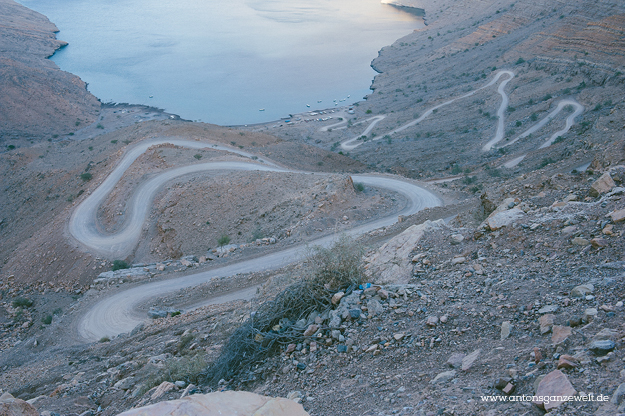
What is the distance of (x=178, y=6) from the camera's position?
123m

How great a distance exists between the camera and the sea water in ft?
212

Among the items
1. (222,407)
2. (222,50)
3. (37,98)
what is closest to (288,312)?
(222,407)

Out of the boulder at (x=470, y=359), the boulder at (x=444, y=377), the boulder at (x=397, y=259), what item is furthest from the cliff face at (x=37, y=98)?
the boulder at (x=470, y=359)

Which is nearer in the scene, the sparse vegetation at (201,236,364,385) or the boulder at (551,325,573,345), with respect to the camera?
the boulder at (551,325,573,345)

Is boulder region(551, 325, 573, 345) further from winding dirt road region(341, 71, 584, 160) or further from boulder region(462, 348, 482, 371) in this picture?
winding dirt road region(341, 71, 584, 160)

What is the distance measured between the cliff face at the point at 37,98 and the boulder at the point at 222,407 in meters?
57.7

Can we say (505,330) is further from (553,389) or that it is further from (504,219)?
(504,219)

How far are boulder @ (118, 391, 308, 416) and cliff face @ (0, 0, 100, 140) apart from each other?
57691 millimetres

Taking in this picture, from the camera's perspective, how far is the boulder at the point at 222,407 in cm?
507

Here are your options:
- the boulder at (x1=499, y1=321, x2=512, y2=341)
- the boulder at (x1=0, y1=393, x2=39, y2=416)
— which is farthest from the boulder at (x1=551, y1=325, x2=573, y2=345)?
the boulder at (x1=0, y1=393, x2=39, y2=416)

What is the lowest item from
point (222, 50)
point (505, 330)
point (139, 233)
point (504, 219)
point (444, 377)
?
point (139, 233)

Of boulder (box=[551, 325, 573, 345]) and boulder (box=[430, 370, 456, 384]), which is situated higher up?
boulder (box=[551, 325, 573, 345])

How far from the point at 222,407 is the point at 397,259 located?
6385mm

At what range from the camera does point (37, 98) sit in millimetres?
58625
